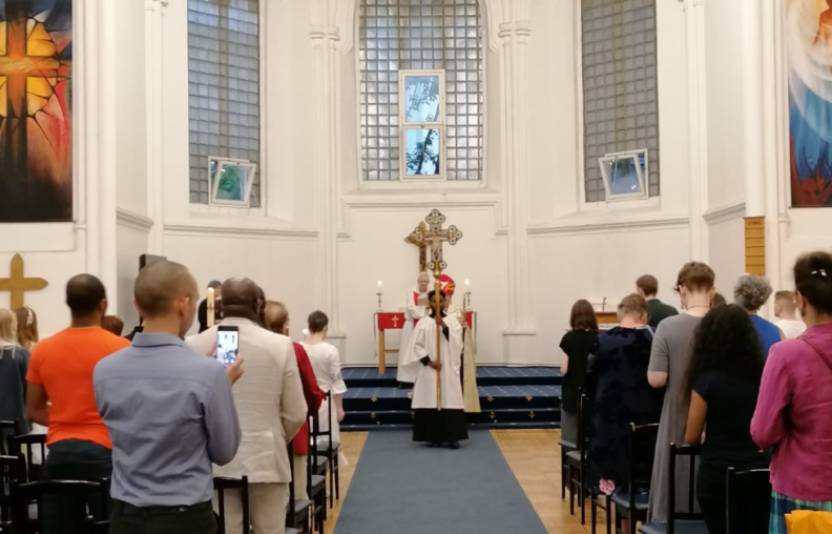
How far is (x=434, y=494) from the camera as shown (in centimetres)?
770

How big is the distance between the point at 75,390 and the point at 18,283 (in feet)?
22.8

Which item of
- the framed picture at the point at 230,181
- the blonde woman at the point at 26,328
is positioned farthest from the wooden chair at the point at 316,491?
the framed picture at the point at 230,181

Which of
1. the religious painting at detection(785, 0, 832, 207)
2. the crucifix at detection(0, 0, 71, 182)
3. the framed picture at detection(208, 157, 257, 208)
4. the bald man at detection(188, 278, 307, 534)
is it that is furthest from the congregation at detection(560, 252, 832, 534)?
the framed picture at detection(208, 157, 257, 208)

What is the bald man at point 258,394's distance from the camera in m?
3.94

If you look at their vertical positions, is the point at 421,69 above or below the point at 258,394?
above

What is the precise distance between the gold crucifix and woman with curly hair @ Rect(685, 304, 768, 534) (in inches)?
323

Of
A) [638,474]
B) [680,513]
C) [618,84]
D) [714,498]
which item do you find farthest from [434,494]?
[618,84]

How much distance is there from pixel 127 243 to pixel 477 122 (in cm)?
697

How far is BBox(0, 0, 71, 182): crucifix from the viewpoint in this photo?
1015cm

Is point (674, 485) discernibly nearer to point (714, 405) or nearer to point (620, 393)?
point (714, 405)

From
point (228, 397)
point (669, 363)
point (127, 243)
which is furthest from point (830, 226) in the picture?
point (228, 397)

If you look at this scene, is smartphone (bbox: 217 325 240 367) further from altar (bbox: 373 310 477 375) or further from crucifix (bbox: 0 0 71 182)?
altar (bbox: 373 310 477 375)

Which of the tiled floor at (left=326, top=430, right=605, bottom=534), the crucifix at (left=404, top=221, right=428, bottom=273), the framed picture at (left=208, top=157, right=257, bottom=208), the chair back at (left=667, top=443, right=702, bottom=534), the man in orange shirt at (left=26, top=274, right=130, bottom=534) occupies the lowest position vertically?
the tiled floor at (left=326, top=430, right=605, bottom=534)

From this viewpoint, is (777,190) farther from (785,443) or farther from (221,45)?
(221,45)
